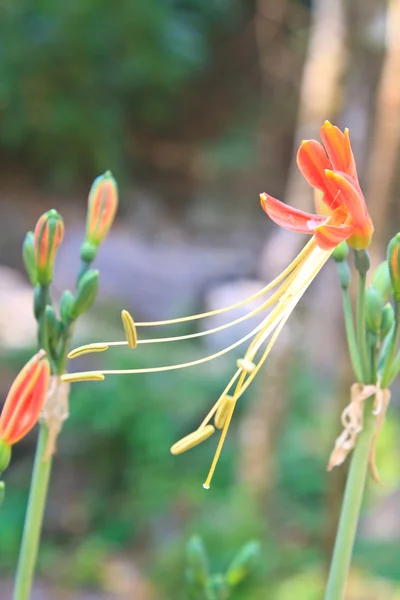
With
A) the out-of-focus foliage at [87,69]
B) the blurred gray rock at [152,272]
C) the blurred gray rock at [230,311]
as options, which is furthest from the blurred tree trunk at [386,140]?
the out-of-focus foliage at [87,69]

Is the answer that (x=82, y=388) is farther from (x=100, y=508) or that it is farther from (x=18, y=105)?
(x=18, y=105)

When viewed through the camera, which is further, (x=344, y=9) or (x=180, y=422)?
(x=180, y=422)

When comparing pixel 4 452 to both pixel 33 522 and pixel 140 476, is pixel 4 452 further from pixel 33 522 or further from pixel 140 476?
pixel 140 476

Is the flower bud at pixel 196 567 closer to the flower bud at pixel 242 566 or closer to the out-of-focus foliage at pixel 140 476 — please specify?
the flower bud at pixel 242 566

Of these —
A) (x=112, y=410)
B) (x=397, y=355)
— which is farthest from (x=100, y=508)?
(x=397, y=355)

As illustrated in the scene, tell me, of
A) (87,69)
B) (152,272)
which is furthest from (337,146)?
(87,69)

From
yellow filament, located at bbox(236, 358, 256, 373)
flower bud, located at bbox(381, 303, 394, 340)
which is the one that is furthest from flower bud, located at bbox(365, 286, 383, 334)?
yellow filament, located at bbox(236, 358, 256, 373)
